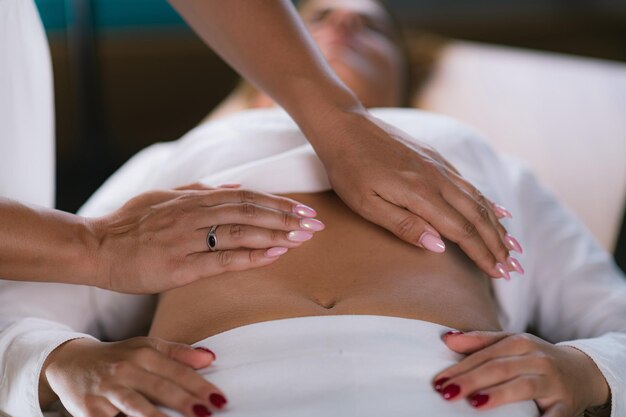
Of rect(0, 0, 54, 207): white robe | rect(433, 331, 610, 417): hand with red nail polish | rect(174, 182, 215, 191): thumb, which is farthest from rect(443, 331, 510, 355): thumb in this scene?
rect(0, 0, 54, 207): white robe

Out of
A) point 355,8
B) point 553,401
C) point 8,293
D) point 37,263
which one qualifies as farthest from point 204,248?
point 355,8

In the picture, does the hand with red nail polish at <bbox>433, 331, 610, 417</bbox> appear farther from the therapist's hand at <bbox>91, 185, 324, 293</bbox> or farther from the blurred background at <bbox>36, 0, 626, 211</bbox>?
the blurred background at <bbox>36, 0, 626, 211</bbox>

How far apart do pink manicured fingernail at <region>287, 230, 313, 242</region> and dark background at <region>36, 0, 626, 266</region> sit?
2.04 meters

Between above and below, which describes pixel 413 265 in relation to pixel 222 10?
below

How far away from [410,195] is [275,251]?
0.69ft

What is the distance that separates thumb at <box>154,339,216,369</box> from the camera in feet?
3.04

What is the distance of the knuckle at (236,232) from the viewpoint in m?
1.03

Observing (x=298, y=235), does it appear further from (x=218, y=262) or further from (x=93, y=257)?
(x=93, y=257)

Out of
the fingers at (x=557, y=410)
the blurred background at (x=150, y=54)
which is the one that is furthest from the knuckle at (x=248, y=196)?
the blurred background at (x=150, y=54)

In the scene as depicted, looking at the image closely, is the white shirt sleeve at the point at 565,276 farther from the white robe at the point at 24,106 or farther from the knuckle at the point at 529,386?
the white robe at the point at 24,106

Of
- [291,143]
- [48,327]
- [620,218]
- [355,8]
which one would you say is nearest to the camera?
[48,327]

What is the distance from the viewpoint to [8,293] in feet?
3.84

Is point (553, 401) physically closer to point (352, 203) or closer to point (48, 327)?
point (352, 203)

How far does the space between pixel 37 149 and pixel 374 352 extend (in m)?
0.64
